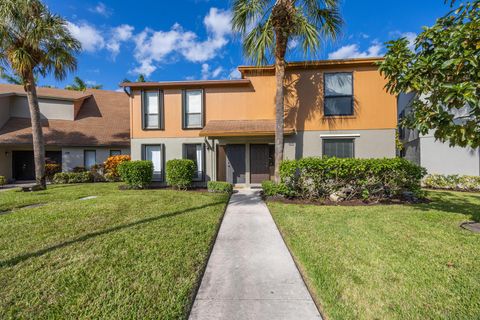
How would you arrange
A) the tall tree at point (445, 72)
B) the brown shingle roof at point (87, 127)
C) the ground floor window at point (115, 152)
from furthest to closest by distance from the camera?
1. the ground floor window at point (115, 152)
2. the brown shingle roof at point (87, 127)
3. the tall tree at point (445, 72)

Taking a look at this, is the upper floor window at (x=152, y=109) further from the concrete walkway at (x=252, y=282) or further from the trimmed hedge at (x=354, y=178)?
the concrete walkway at (x=252, y=282)

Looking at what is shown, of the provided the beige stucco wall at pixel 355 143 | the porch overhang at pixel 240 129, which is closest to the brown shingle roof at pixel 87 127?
the porch overhang at pixel 240 129

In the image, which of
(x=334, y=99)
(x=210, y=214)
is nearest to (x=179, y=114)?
(x=210, y=214)

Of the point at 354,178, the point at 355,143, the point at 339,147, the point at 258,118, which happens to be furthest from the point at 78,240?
the point at 355,143

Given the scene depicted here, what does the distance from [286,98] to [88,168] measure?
14.7 metres

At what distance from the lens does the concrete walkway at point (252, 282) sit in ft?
8.09

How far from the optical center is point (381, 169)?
24.0 feet

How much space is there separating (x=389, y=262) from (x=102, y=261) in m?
4.72

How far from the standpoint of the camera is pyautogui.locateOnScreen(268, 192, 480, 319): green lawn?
8.11 ft

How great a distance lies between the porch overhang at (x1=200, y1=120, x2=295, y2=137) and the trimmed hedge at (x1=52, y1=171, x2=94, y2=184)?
30.0ft

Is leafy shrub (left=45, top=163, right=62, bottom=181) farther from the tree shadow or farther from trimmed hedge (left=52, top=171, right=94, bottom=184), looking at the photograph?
the tree shadow

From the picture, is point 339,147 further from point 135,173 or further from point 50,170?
point 50,170

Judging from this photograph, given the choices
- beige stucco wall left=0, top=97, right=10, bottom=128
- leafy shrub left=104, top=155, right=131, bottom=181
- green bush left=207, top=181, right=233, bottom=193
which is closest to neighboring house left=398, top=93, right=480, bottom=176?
green bush left=207, top=181, right=233, bottom=193

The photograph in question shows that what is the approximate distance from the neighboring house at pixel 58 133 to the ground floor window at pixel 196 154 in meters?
6.62
